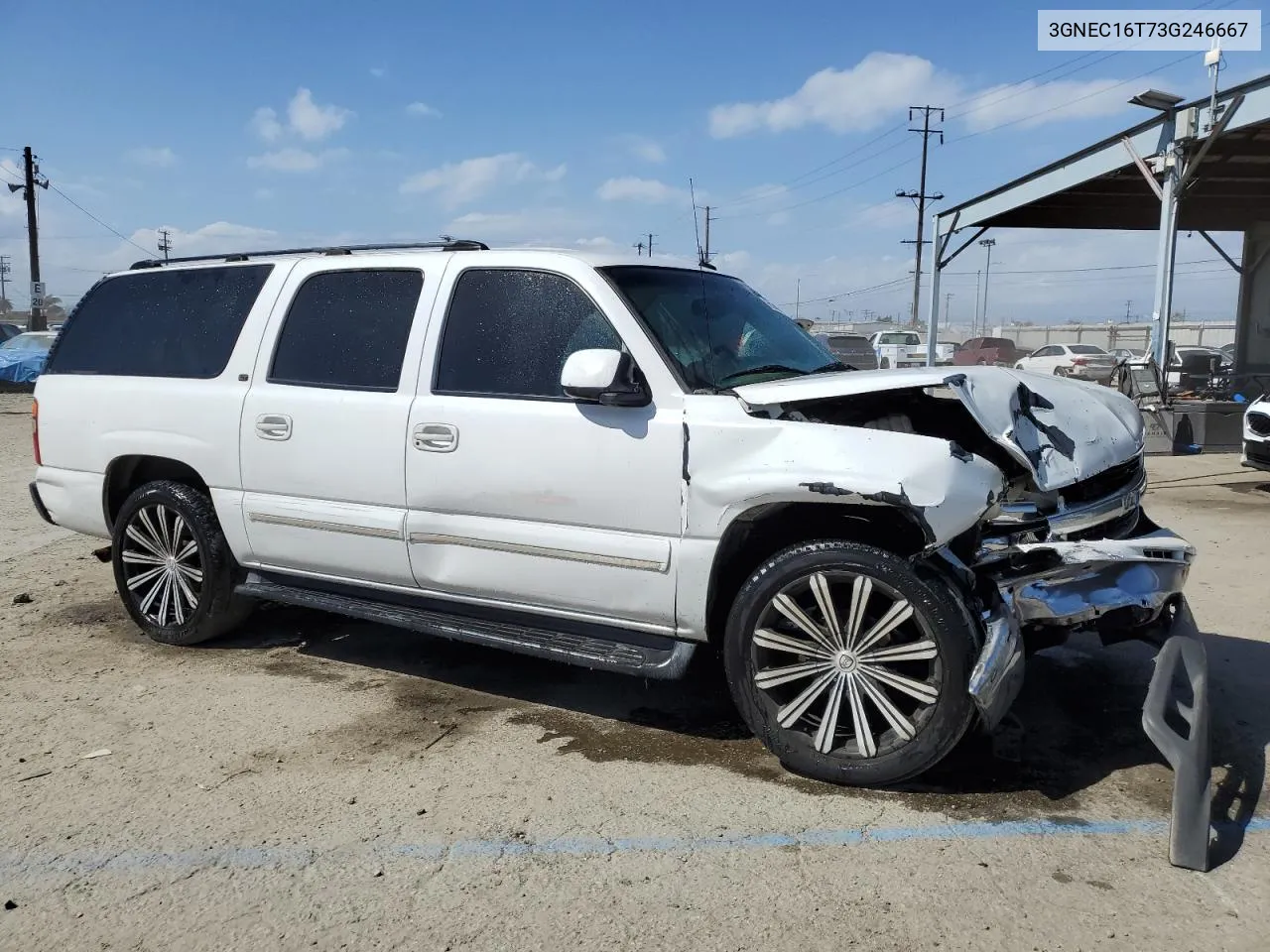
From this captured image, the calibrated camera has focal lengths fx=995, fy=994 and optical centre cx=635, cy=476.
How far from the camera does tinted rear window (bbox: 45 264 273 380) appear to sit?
496cm

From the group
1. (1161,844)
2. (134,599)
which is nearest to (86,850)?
(134,599)

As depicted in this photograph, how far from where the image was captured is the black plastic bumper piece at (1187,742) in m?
2.97

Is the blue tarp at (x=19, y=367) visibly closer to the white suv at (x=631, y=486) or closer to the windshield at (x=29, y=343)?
the windshield at (x=29, y=343)

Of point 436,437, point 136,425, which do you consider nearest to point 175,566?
point 136,425

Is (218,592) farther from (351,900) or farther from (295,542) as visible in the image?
(351,900)

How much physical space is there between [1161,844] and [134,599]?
16.0ft

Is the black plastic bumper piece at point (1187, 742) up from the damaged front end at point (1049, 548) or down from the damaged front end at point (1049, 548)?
down

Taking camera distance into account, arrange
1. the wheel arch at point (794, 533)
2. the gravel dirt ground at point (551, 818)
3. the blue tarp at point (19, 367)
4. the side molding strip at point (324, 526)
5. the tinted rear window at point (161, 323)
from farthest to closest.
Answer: the blue tarp at point (19, 367), the tinted rear window at point (161, 323), the side molding strip at point (324, 526), the wheel arch at point (794, 533), the gravel dirt ground at point (551, 818)

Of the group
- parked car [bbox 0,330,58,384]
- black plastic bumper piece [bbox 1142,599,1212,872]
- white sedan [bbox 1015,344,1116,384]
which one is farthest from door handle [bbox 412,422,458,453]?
white sedan [bbox 1015,344,1116,384]

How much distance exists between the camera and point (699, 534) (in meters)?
3.62

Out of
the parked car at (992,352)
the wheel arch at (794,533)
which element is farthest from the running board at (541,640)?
the parked car at (992,352)

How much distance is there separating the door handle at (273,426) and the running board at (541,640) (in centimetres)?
76

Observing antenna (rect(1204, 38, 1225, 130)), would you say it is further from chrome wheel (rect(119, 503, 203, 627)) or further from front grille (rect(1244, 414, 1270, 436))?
chrome wheel (rect(119, 503, 203, 627))

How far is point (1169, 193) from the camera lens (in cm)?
1362
